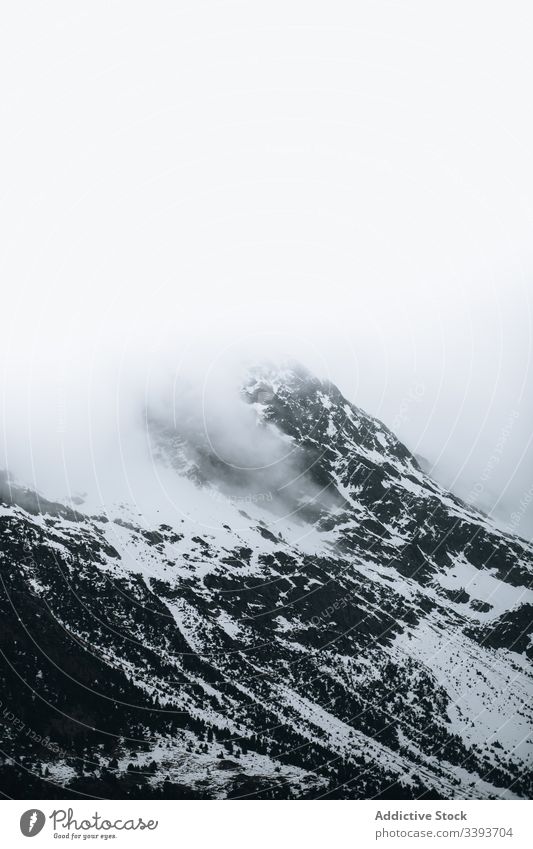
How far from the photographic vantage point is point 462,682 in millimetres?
185875

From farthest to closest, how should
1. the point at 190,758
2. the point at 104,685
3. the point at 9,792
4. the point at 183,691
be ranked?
the point at 183,691 → the point at 104,685 → the point at 190,758 → the point at 9,792

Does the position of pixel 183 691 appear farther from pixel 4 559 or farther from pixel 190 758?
pixel 4 559
